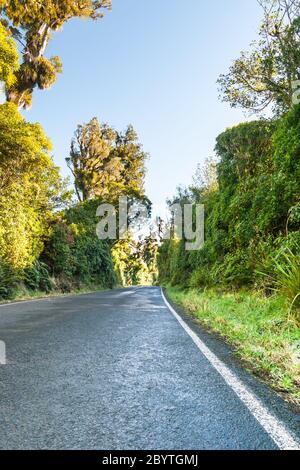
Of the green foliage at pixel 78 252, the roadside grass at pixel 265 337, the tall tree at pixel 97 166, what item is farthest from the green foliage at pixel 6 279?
the tall tree at pixel 97 166

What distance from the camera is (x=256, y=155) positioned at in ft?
47.9

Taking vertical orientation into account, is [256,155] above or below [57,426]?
above

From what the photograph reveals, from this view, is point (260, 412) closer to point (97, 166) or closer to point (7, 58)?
point (7, 58)

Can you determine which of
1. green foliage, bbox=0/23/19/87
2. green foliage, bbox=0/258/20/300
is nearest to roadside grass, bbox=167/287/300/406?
A: green foliage, bbox=0/258/20/300

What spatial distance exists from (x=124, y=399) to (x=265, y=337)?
3254 mm

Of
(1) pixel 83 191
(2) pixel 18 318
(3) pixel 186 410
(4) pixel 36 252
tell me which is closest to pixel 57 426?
(3) pixel 186 410

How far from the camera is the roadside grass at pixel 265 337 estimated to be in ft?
13.4

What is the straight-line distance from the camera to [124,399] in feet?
10.6

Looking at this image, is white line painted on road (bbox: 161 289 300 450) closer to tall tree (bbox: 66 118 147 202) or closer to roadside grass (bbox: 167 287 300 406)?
roadside grass (bbox: 167 287 300 406)

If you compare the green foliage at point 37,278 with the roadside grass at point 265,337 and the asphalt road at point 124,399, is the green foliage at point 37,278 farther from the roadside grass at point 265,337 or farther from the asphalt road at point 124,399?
the asphalt road at point 124,399

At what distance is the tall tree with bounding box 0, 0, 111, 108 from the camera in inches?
860

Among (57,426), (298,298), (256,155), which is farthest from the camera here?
(256,155)

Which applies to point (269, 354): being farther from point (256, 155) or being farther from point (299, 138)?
point (256, 155)
